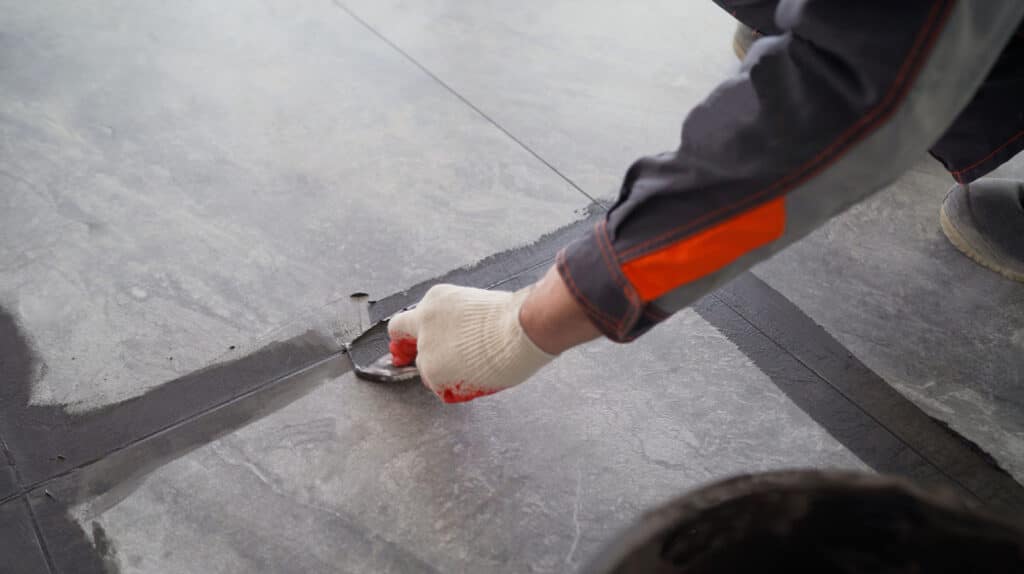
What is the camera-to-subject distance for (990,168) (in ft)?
4.50

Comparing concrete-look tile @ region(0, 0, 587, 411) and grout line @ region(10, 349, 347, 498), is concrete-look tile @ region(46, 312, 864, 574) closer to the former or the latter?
grout line @ region(10, 349, 347, 498)

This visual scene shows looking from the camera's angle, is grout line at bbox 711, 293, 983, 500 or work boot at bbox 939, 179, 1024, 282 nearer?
grout line at bbox 711, 293, 983, 500

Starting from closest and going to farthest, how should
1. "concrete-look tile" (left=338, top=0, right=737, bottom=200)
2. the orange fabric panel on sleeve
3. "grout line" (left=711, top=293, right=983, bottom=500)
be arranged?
the orange fabric panel on sleeve → "grout line" (left=711, top=293, right=983, bottom=500) → "concrete-look tile" (left=338, top=0, right=737, bottom=200)

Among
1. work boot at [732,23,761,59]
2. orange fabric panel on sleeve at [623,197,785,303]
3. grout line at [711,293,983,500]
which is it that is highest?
orange fabric panel on sleeve at [623,197,785,303]

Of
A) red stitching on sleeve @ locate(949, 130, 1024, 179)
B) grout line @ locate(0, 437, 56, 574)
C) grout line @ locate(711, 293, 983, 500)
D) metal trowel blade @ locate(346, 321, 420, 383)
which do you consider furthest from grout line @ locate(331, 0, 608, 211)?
grout line @ locate(0, 437, 56, 574)

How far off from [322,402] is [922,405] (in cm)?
110

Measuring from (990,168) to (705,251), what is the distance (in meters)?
0.97

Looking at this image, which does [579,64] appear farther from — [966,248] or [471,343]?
[471,343]

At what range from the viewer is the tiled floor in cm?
106

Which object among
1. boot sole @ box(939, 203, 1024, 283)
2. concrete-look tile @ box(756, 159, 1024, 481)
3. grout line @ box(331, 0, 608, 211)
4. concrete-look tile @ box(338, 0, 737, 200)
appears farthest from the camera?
concrete-look tile @ box(338, 0, 737, 200)

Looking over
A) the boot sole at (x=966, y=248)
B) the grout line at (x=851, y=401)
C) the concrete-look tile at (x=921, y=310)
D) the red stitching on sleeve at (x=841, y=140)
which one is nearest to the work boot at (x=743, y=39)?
the concrete-look tile at (x=921, y=310)

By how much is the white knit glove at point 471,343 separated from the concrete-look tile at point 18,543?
0.60m

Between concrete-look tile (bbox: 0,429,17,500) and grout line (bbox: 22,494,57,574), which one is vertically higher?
concrete-look tile (bbox: 0,429,17,500)

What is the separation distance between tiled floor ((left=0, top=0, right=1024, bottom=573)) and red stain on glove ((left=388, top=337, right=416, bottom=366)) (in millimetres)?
70
